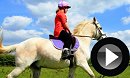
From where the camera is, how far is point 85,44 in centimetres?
1322

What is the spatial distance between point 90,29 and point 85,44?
0.77 m

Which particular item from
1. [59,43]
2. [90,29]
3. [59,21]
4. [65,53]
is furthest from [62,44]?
[90,29]

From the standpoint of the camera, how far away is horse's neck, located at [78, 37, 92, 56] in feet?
42.3

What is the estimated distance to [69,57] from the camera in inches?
490

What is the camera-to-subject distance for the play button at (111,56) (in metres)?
8.54

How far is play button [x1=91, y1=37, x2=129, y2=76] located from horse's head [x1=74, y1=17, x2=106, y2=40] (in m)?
4.66

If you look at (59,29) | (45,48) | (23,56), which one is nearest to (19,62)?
(23,56)

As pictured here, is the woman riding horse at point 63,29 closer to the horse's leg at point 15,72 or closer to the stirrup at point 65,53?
the stirrup at point 65,53

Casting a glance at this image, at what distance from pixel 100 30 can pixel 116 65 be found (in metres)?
5.04

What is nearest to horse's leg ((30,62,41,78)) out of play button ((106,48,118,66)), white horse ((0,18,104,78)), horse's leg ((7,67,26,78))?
white horse ((0,18,104,78))

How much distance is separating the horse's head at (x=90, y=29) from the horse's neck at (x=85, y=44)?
19 centimetres

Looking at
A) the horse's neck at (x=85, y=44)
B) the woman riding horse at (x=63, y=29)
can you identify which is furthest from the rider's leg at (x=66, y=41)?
the horse's neck at (x=85, y=44)

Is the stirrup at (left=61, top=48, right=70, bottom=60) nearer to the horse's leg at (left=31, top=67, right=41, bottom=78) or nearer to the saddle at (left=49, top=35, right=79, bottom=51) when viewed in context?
the saddle at (left=49, top=35, right=79, bottom=51)

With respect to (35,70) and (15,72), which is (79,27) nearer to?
(35,70)
